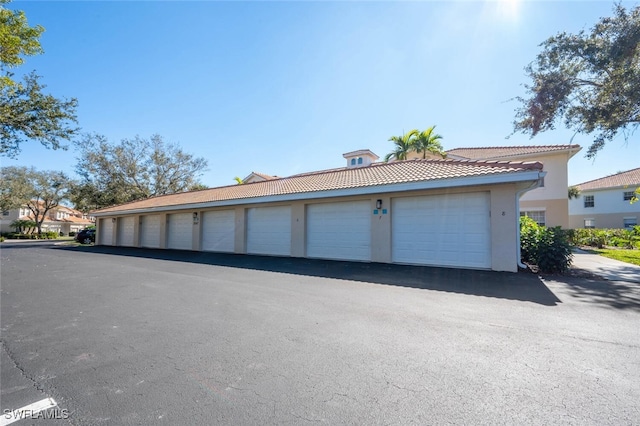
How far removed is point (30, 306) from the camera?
16.5ft

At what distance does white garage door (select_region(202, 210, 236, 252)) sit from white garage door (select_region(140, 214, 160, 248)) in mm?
4868

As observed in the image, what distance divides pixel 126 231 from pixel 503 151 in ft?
95.1

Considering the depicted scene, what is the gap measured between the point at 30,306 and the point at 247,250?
8964 mm

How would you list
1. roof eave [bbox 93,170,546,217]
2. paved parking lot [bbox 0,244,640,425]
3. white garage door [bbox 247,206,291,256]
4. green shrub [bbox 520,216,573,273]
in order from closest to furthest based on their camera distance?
paved parking lot [bbox 0,244,640,425]
roof eave [bbox 93,170,546,217]
green shrub [bbox 520,216,573,273]
white garage door [bbox 247,206,291,256]

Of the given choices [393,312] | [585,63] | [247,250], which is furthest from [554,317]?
[585,63]

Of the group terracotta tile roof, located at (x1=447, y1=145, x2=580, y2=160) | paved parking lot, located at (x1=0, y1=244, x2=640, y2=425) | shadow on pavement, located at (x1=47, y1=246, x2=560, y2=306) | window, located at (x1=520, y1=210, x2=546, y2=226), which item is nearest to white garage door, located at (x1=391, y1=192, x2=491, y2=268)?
shadow on pavement, located at (x1=47, y1=246, x2=560, y2=306)

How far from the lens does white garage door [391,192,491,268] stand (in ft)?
28.3

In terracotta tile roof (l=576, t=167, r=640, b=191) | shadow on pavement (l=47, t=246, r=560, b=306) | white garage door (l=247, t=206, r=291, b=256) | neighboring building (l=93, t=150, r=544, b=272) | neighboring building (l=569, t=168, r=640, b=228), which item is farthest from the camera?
terracotta tile roof (l=576, t=167, r=640, b=191)

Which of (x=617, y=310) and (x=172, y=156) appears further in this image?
(x=172, y=156)

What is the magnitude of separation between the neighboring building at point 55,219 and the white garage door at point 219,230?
4150 centimetres

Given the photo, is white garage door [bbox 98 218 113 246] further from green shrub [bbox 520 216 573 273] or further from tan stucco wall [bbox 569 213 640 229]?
tan stucco wall [bbox 569 213 640 229]

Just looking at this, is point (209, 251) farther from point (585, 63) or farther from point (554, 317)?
point (585, 63)

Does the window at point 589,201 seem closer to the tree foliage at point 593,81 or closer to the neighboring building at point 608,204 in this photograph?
the neighboring building at point 608,204

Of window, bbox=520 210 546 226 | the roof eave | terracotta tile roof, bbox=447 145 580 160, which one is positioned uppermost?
terracotta tile roof, bbox=447 145 580 160
